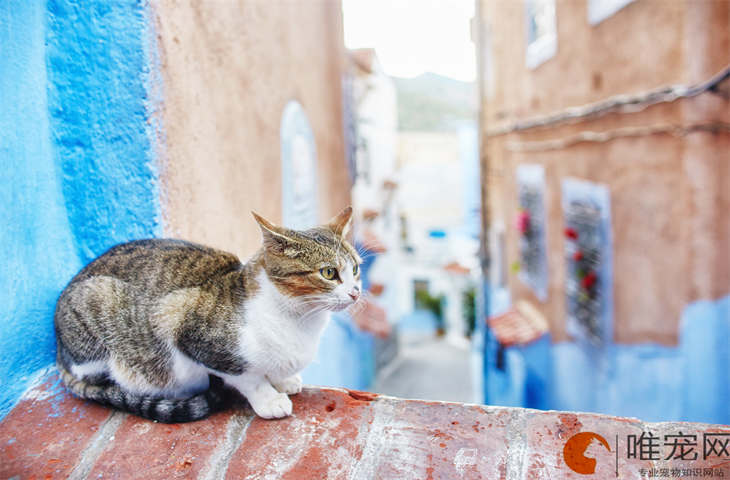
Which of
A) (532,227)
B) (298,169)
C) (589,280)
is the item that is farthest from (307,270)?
(532,227)

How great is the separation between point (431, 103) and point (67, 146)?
1557cm

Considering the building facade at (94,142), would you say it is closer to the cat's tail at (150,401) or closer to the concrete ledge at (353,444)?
the cat's tail at (150,401)

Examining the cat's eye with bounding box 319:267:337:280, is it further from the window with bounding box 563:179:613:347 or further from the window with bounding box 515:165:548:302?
the window with bounding box 515:165:548:302

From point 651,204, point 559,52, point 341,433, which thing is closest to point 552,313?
point 651,204

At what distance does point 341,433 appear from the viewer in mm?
1353

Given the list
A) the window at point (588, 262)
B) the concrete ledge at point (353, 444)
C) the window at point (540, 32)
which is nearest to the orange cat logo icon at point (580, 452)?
the concrete ledge at point (353, 444)

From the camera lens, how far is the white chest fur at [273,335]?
1450 millimetres

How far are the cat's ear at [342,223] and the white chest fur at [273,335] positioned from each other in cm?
28

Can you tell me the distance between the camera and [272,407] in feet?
4.71

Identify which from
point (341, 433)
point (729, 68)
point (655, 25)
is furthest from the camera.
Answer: point (655, 25)

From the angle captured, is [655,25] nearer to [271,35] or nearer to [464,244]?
[271,35]

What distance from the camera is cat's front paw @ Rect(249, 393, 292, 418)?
1435 mm

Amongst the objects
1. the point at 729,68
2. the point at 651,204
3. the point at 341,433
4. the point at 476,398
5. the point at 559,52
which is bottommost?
the point at 476,398

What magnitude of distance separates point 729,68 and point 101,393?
341cm
